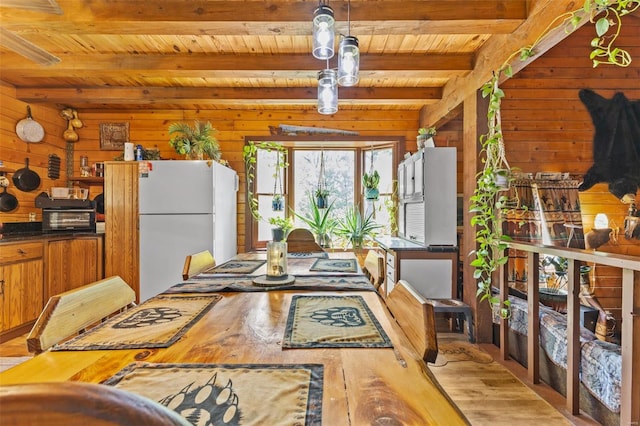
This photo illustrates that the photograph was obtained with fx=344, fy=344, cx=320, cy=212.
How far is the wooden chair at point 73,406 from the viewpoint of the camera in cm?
30

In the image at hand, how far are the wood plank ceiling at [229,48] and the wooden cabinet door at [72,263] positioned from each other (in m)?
1.57

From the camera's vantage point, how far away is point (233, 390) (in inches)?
26.6

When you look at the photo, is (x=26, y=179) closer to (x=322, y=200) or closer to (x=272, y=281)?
(x=322, y=200)

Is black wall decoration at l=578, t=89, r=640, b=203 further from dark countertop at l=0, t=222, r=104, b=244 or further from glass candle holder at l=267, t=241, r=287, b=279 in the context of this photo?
dark countertop at l=0, t=222, r=104, b=244

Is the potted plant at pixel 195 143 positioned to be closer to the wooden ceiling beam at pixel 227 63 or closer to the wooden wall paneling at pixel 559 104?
the wooden ceiling beam at pixel 227 63

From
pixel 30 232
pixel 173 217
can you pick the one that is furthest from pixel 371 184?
pixel 30 232

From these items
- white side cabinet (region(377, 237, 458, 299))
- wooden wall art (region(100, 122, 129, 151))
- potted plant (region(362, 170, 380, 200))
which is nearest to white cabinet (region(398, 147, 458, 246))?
white side cabinet (region(377, 237, 458, 299))

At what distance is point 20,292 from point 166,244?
1230mm

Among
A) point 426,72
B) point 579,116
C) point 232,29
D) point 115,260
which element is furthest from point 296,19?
point 579,116

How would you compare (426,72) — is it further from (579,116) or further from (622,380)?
(622,380)

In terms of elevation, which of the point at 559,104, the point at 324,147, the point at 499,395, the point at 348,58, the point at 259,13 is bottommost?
the point at 499,395

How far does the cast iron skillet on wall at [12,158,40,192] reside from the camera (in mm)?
3639

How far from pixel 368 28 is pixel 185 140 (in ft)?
7.51

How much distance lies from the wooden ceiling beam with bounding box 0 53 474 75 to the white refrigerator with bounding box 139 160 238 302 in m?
0.93
